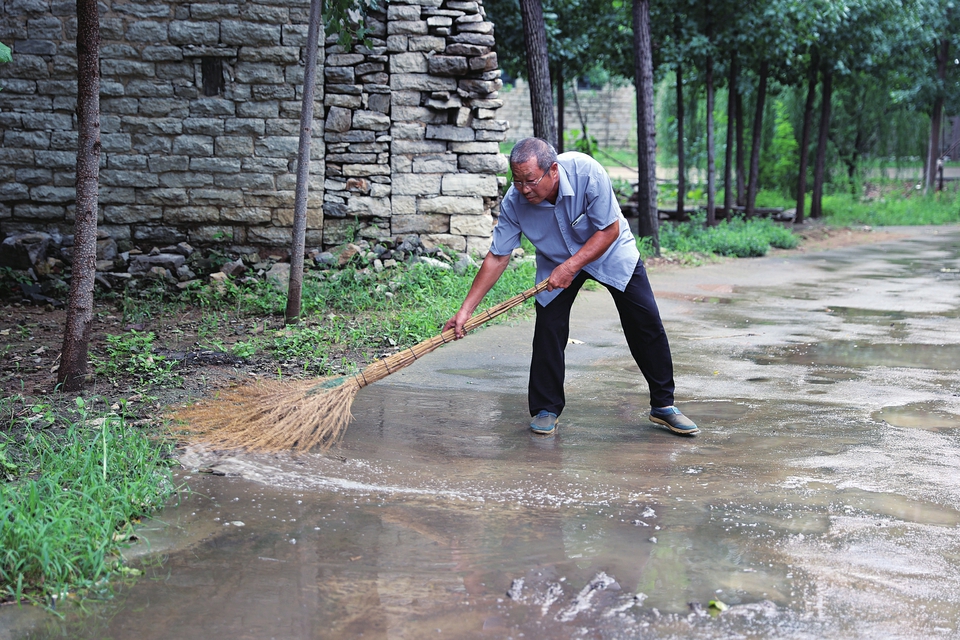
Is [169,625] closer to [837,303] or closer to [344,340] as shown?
[344,340]

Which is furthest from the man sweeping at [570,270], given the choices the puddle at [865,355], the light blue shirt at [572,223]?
the puddle at [865,355]

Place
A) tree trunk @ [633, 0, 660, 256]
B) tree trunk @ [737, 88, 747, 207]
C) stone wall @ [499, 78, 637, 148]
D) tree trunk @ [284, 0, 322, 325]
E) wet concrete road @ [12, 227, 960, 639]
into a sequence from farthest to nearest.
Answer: stone wall @ [499, 78, 637, 148]
tree trunk @ [737, 88, 747, 207]
tree trunk @ [633, 0, 660, 256]
tree trunk @ [284, 0, 322, 325]
wet concrete road @ [12, 227, 960, 639]

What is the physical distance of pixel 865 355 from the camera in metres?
6.23

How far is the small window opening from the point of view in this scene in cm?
853

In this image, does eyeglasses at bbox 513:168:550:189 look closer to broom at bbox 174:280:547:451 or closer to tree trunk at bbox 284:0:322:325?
broom at bbox 174:280:547:451

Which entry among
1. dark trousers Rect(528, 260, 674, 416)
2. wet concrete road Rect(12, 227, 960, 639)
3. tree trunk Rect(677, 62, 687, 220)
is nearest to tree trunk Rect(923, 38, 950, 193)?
tree trunk Rect(677, 62, 687, 220)

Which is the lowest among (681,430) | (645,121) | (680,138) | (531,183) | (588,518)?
(588,518)

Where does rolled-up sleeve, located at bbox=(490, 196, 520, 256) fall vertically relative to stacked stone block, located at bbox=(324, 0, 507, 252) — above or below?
below

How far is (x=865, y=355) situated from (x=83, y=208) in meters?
5.17

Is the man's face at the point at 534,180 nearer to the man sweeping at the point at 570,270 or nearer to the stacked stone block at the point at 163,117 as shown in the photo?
the man sweeping at the point at 570,270

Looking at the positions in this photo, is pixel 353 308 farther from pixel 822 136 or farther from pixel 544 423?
pixel 822 136

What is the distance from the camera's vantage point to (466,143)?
29.8 feet

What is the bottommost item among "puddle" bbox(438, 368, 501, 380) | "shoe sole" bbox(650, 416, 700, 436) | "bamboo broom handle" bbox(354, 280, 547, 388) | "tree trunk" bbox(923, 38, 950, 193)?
"shoe sole" bbox(650, 416, 700, 436)

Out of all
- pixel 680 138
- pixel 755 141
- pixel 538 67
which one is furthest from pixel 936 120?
pixel 538 67
